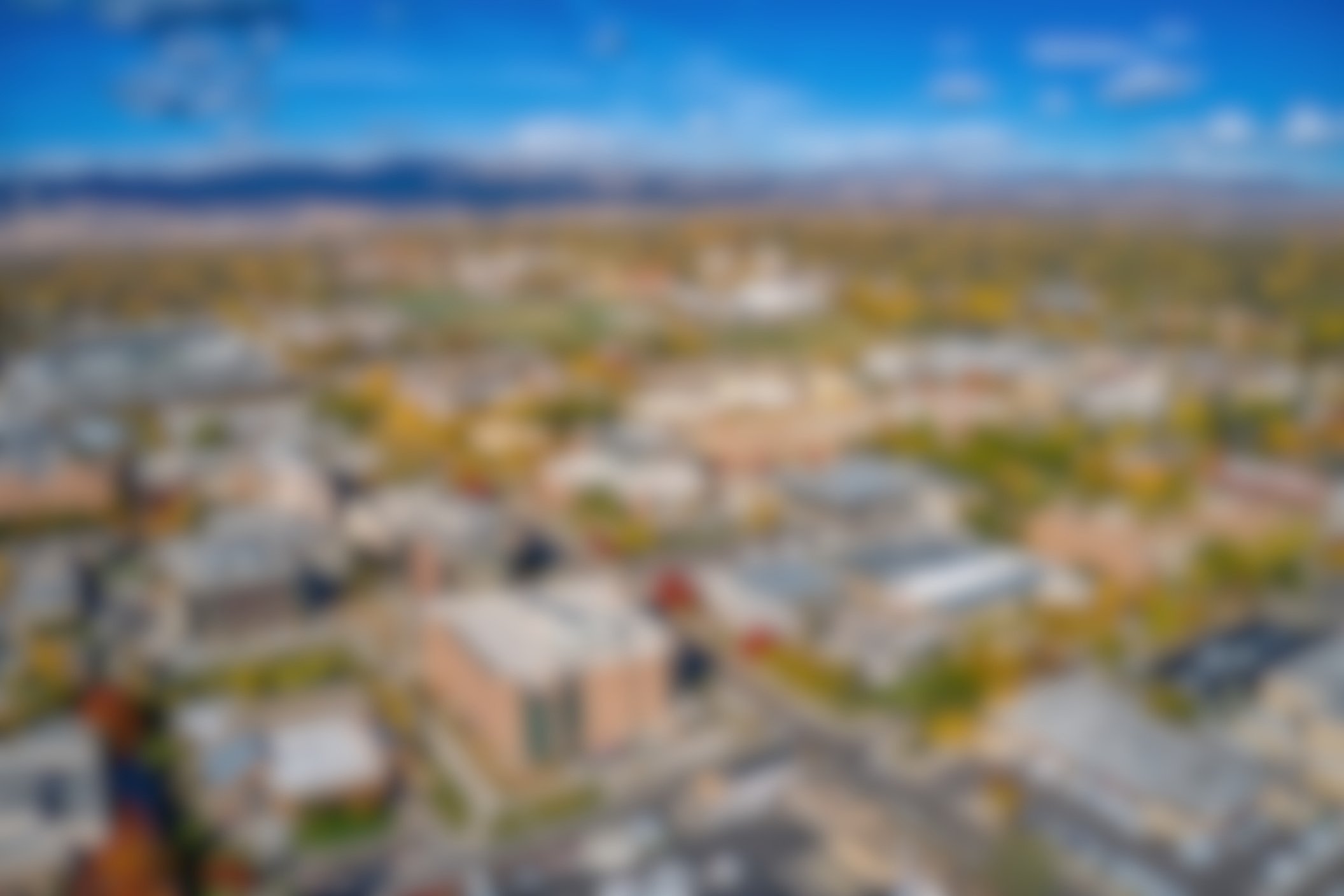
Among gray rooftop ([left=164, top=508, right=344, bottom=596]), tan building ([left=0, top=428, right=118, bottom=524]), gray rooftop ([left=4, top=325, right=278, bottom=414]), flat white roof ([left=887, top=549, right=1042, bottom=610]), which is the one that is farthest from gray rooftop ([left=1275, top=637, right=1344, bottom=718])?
gray rooftop ([left=4, top=325, right=278, bottom=414])

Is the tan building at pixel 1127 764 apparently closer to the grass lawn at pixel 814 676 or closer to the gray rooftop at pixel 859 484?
the grass lawn at pixel 814 676

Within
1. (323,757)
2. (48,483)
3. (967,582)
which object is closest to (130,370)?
(48,483)

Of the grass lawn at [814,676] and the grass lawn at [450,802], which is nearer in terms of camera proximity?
the grass lawn at [450,802]

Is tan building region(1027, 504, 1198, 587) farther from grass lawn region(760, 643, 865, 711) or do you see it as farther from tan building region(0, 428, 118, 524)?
→ tan building region(0, 428, 118, 524)

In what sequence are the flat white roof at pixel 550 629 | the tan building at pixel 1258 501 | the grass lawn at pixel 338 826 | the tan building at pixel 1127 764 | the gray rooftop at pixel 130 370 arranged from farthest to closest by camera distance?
the gray rooftop at pixel 130 370
the tan building at pixel 1258 501
the flat white roof at pixel 550 629
the grass lawn at pixel 338 826
the tan building at pixel 1127 764

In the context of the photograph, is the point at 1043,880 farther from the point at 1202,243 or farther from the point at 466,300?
the point at 466,300

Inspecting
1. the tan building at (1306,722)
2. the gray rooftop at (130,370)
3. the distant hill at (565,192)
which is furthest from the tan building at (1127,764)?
the gray rooftop at (130,370)

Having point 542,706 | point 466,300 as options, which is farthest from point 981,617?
point 466,300

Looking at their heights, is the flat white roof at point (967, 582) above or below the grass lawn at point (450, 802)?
above
